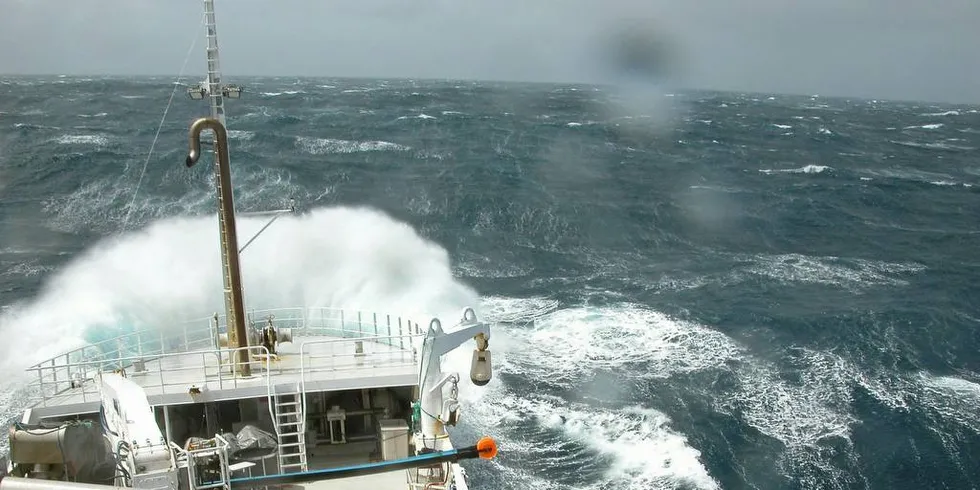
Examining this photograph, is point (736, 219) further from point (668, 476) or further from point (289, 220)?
point (668, 476)

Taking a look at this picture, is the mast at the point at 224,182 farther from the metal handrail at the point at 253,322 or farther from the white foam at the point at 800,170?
the white foam at the point at 800,170

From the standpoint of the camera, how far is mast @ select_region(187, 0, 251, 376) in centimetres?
1338

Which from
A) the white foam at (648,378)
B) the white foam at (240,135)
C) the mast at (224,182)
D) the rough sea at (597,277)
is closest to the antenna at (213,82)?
the mast at (224,182)

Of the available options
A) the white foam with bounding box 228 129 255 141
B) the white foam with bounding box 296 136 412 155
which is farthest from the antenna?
the white foam with bounding box 228 129 255 141

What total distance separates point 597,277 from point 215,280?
64.4ft

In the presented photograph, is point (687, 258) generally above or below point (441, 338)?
below

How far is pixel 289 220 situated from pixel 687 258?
23.6 m

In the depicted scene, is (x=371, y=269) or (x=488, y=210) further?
(x=488, y=210)

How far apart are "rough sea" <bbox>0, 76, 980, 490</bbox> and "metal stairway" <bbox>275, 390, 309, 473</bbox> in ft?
28.1

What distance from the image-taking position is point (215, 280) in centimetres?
3406

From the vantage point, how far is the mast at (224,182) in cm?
1338

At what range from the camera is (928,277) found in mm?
40312

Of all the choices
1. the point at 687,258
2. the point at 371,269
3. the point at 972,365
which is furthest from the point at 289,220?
the point at 972,365

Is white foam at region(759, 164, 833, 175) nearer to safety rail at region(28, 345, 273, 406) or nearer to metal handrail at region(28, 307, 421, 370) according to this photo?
metal handrail at region(28, 307, 421, 370)
